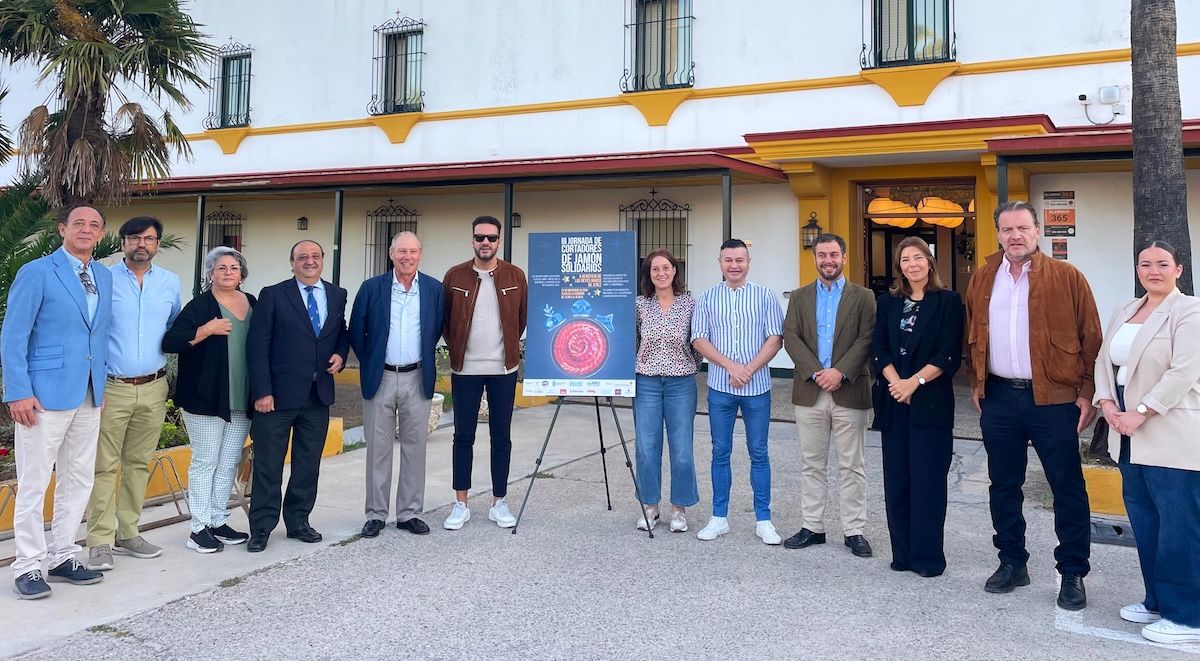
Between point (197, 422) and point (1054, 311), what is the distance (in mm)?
4547

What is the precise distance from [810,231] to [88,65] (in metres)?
9.16

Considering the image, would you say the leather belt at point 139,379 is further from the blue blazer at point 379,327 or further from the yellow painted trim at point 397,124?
the yellow painted trim at point 397,124

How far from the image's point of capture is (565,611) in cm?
389

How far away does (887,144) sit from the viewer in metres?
10.7

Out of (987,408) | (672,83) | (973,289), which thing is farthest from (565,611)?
(672,83)

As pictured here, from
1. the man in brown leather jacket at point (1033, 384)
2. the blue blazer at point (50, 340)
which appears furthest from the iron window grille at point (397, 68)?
the man in brown leather jacket at point (1033, 384)

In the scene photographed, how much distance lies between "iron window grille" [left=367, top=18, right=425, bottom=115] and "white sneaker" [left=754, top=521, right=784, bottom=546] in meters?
12.1

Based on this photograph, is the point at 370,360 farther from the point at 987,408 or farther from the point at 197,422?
the point at 987,408

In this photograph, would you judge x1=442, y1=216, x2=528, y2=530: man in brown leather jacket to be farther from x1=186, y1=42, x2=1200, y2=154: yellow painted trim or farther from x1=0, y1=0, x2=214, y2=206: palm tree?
x1=186, y1=42, x2=1200, y2=154: yellow painted trim

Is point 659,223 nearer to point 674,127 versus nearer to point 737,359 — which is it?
point 674,127

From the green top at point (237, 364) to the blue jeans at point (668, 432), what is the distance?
7.67 ft

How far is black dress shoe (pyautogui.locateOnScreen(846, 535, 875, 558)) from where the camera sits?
4750mm

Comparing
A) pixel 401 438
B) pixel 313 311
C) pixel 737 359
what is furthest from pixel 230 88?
pixel 737 359

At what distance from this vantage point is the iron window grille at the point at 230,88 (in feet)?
54.8
